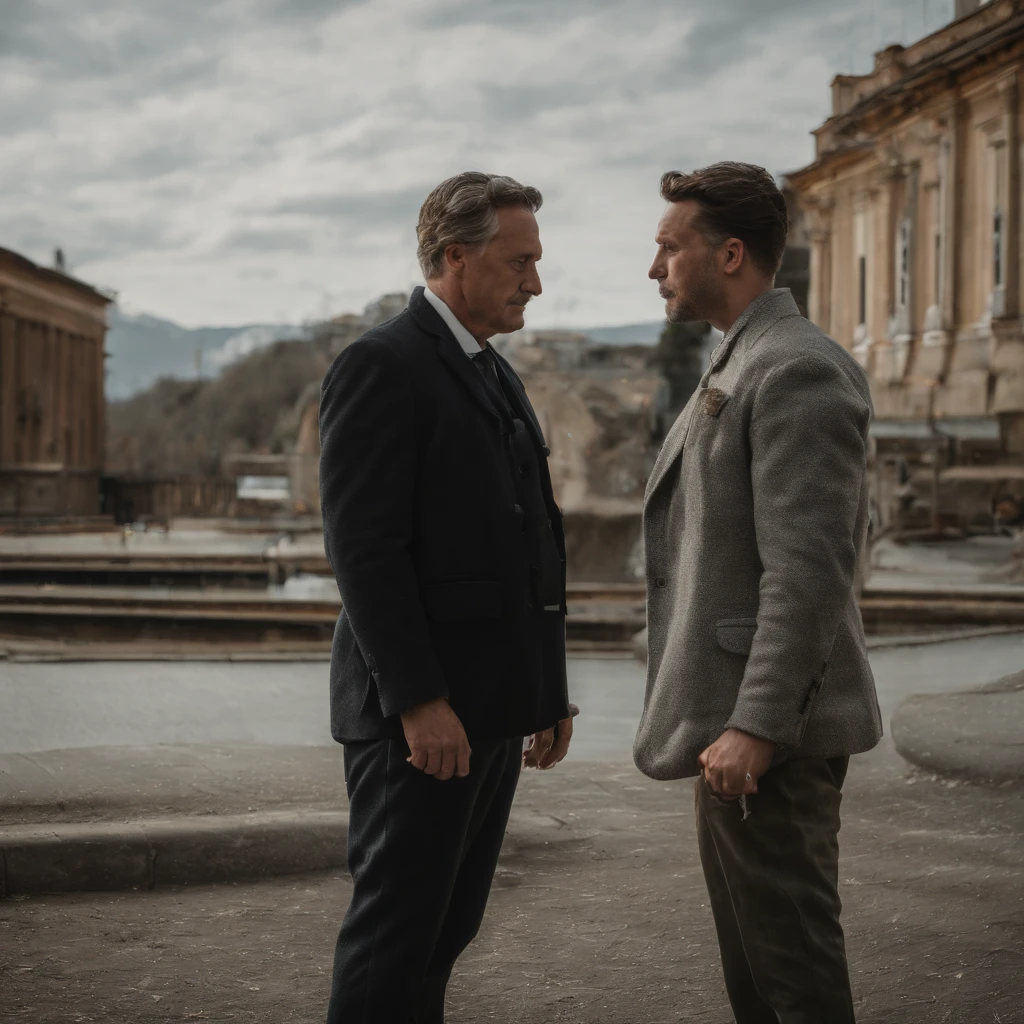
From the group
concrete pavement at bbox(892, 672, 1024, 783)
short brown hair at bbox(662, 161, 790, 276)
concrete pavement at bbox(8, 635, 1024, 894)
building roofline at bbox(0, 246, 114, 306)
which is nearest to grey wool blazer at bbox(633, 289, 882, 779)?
short brown hair at bbox(662, 161, 790, 276)

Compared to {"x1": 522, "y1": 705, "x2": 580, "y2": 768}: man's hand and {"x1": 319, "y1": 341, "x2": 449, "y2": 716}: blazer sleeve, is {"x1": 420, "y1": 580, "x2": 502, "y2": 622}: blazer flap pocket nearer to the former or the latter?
{"x1": 319, "y1": 341, "x2": 449, "y2": 716}: blazer sleeve

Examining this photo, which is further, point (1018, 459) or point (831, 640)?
point (1018, 459)

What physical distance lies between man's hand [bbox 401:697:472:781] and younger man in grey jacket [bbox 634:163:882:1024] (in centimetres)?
34

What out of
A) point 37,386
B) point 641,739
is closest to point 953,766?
point 641,739

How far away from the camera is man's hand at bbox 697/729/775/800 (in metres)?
2.32

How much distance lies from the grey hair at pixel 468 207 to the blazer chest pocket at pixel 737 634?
85 cm

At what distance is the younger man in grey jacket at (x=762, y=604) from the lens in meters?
2.33

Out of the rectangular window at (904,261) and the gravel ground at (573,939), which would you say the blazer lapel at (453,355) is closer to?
the gravel ground at (573,939)

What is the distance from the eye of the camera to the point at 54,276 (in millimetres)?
44812

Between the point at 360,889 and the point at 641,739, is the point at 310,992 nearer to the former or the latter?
the point at 360,889

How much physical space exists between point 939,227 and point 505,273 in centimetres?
2972

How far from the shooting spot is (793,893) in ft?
7.89

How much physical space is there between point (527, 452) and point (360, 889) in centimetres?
89

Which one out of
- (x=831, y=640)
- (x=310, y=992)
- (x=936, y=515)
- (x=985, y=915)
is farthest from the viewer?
(x=936, y=515)
